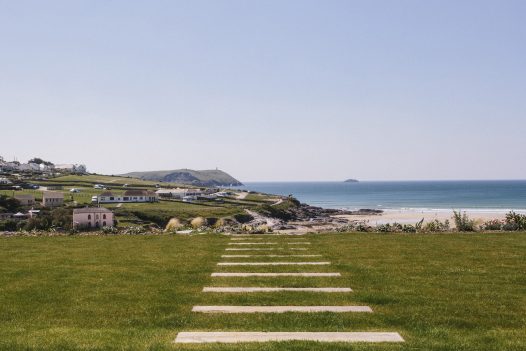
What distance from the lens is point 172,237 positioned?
24531 mm

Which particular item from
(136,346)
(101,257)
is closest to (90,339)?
(136,346)

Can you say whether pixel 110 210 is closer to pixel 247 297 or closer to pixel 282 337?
pixel 247 297

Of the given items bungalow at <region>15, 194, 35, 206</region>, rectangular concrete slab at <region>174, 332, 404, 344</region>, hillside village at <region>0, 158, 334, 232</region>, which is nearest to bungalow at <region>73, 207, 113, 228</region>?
hillside village at <region>0, 158, 334, 232</region>

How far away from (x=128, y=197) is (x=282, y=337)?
13067 centimetres

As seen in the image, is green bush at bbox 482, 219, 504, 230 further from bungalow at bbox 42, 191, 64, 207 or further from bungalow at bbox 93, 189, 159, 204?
bungalow at bbox 93, 189, 159, 204

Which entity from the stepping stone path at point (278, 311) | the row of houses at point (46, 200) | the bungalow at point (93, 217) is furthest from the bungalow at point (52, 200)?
the stepping stone path at point (278, 311)

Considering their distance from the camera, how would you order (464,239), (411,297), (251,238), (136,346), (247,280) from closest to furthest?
(136,346)
(411,297)
(247,280)
(464,239)
(251,238)

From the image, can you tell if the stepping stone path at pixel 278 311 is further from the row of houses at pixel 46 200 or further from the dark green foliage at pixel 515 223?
the row of houses at pixel 46 200

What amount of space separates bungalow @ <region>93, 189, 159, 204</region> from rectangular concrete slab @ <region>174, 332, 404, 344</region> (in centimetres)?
12149

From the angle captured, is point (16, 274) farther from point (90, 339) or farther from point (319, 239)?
point (319, 239)

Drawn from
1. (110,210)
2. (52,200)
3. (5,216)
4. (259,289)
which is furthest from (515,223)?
(52,200)

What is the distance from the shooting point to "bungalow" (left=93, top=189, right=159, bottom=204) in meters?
127

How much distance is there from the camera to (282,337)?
29.3ft

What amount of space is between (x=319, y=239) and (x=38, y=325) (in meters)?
15.5
